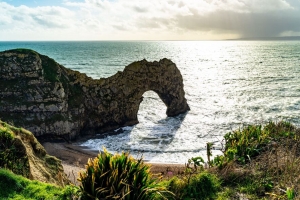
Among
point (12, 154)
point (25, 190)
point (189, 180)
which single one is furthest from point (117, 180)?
point (12, 154)

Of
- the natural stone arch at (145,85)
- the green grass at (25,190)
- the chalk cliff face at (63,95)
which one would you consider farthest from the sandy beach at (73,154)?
the green grass at (25,190)

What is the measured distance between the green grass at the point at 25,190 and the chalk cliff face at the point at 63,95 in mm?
21292

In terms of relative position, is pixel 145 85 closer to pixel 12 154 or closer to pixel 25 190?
pixel 12 154

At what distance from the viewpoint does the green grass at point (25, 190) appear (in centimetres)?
917

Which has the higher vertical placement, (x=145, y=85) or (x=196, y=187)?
(x=145, y=85)

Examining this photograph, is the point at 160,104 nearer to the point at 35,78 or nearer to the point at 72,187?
the point at 35,78

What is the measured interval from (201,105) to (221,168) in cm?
3948

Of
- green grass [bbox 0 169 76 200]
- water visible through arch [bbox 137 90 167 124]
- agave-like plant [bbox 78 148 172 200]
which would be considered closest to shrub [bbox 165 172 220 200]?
agave-like plant [bbox 78 148 172 200]

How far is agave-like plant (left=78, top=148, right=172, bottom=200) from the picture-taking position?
7726 millimetres

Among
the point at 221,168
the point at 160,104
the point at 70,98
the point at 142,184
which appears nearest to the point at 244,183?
the point at 221,168

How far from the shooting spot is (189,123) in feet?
131

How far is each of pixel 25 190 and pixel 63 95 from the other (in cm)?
2350

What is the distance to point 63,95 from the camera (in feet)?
106

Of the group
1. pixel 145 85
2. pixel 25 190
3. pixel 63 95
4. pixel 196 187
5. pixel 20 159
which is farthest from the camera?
pixel 145 85
